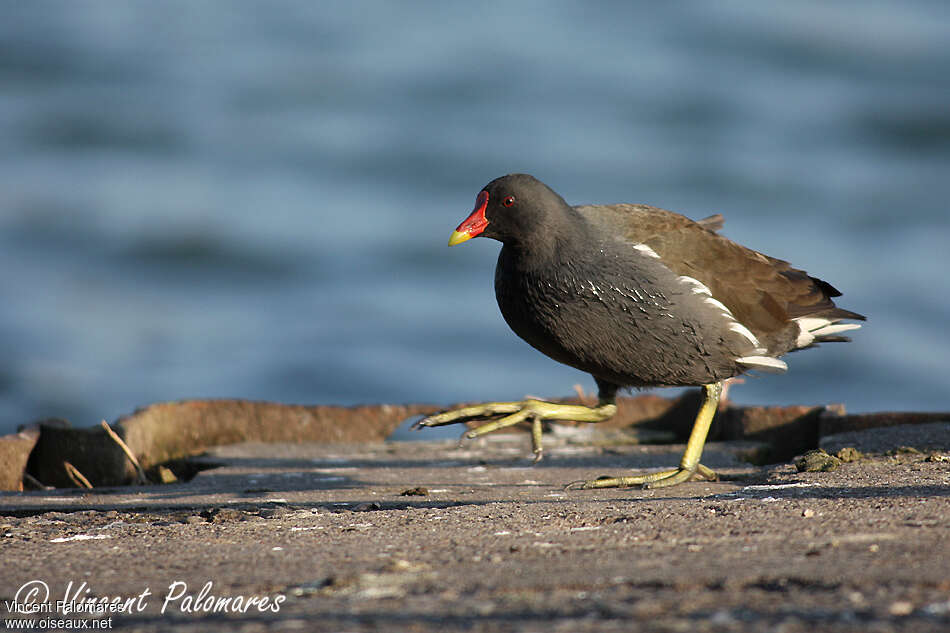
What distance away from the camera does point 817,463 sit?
3836 mm

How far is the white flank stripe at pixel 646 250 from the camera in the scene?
430 centimetres

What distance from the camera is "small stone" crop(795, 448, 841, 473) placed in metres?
3.79

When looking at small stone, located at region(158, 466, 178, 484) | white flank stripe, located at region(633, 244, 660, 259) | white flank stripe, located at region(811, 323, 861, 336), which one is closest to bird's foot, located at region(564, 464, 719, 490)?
white flank stripe, located at region(633, 244, 660, 259)

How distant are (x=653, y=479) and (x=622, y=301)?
2.28 feet

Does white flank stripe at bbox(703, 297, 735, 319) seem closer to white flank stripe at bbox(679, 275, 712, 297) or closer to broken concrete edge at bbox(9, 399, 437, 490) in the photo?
white flank stripe at bbox(679, 275, 712, 297)

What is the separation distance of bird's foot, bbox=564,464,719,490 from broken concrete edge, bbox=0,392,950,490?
0.90m

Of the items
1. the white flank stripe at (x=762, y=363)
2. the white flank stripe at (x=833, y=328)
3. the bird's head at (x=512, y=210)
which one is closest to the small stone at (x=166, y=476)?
the bird's head at (x=512, y=210)

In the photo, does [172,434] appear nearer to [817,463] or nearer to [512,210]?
[512,210]

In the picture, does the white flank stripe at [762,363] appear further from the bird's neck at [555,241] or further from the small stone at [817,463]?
the bird's neck at [555,241]

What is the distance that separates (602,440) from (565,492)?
5.92 feet

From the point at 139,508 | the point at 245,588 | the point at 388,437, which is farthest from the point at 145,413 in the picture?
the point at 245,588

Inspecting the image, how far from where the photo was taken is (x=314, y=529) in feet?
9.81

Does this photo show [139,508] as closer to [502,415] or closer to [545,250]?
[502,415]

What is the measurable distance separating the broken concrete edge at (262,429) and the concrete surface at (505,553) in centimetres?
87
